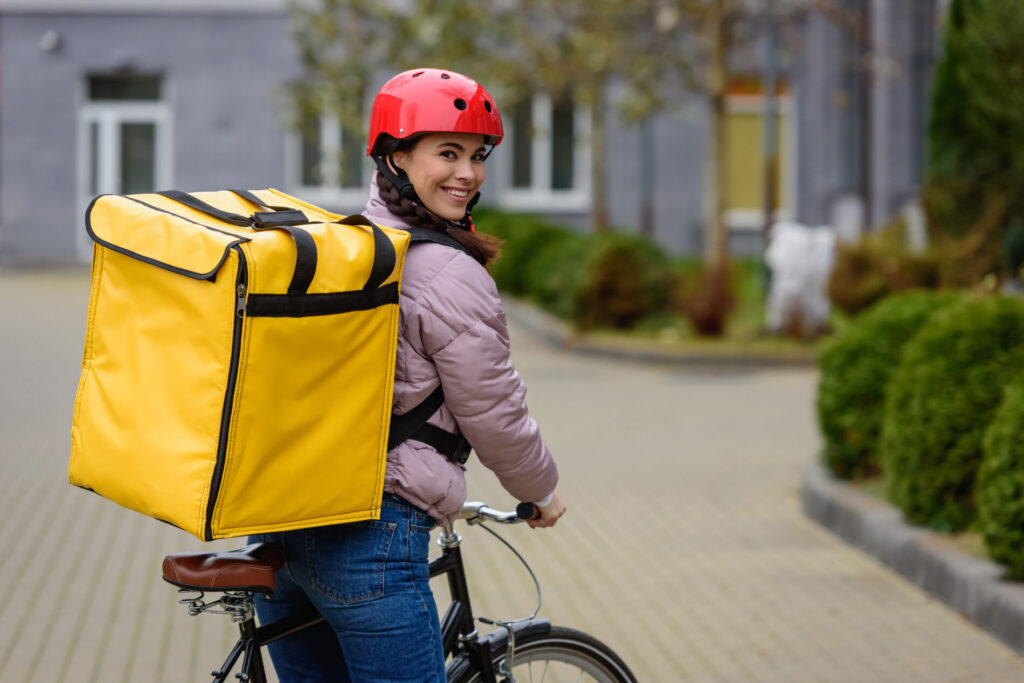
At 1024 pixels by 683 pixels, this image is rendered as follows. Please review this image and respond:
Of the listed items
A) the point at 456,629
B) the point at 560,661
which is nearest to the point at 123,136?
the point at 560,661

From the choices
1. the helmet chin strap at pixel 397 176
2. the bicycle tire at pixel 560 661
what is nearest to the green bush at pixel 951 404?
the bicycle tire at pixel 560 661

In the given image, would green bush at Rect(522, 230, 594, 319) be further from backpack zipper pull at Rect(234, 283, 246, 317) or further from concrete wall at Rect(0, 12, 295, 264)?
backpack zipper pull at Rect(234, 283, 246, 317)

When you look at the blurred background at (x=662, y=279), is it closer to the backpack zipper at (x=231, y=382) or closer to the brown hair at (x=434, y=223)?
the brown hair at (x=434, y=223)

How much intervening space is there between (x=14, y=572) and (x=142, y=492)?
4.14 meters

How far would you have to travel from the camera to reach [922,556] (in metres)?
6.26

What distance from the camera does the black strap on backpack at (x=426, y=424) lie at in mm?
2902

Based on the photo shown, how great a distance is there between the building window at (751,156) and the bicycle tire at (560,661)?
26476mm

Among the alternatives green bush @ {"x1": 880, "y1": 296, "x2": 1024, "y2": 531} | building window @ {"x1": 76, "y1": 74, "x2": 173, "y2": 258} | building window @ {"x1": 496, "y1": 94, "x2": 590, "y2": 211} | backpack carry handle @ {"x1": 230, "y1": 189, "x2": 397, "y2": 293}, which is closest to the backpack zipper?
backpack carry handle @ {"x1": 230, "y1": 189, "x2": 397, "y2": 293}

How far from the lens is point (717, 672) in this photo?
518cm

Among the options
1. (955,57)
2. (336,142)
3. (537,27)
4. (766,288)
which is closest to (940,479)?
(955,57)

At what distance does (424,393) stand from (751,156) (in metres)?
28.0

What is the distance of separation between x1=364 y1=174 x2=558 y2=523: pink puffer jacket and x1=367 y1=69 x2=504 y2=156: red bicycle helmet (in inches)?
9.5

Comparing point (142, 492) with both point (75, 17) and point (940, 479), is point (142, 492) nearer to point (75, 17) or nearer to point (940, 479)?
point (940, 479)

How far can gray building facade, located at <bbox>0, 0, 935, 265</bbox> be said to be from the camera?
27.5 meters
